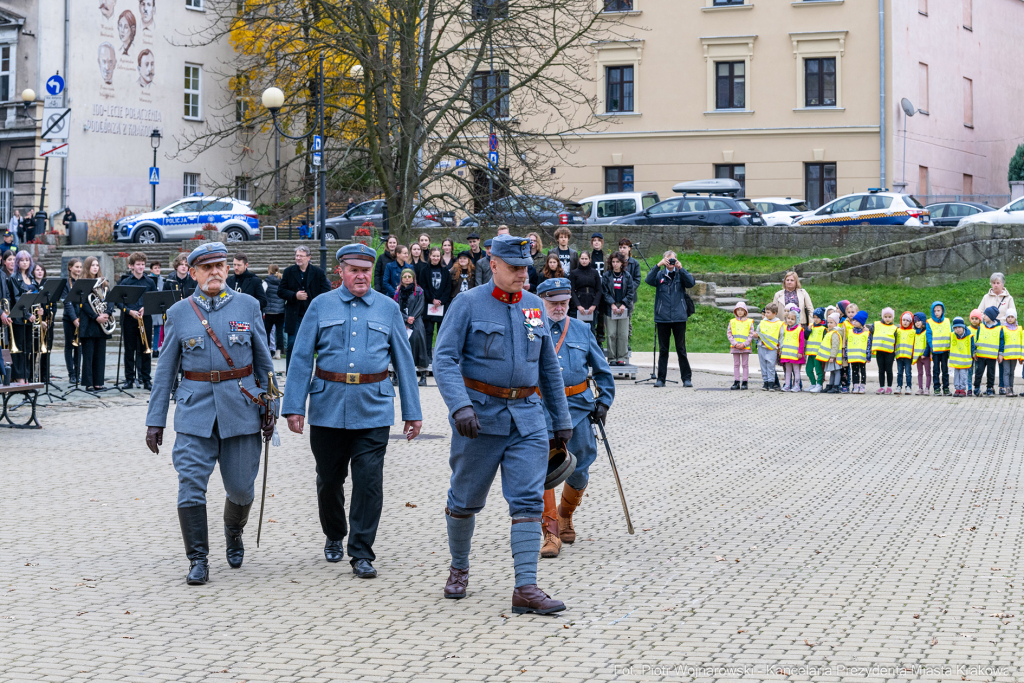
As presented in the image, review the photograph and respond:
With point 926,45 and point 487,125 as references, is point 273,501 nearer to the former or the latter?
point 487,125

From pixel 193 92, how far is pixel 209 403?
44.9 m

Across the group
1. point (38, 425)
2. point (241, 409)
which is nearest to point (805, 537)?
point (241, 409)

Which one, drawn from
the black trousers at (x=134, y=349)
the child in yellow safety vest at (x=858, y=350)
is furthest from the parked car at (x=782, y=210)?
the black trousers at (x=134, y=349)

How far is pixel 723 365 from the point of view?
871 inches

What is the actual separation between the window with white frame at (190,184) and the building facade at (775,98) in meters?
14.4

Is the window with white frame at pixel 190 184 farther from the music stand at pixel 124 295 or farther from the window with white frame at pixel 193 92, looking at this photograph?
the music stand at pixel 124 295

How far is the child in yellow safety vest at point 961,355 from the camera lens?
17.8 meters

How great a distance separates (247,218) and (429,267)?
20.1 metres

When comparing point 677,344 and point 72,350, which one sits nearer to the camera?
point 72,350

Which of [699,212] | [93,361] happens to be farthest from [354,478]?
[699,212]

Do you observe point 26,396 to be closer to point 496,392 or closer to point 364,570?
point 364,570

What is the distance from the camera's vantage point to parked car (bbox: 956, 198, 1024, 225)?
1284 inches

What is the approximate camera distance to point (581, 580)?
6.96 metres

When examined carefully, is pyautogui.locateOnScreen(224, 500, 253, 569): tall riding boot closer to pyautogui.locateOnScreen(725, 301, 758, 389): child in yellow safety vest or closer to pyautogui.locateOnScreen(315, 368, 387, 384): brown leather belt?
pyautogui.locateOnScreen(315, 368, 387, 384): brown leather belt
